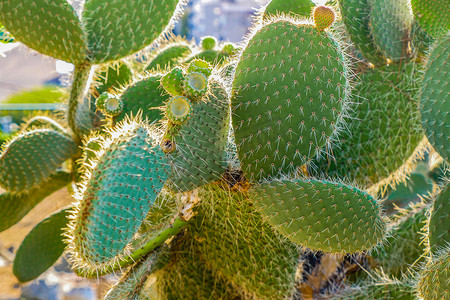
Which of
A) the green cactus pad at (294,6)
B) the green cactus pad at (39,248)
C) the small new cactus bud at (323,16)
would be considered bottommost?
the green cactus pad at (39,248)

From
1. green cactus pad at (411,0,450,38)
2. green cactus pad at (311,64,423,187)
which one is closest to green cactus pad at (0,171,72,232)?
green cactus pad at (311,64,423,187)

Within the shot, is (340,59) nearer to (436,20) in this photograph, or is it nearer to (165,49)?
(436,20)

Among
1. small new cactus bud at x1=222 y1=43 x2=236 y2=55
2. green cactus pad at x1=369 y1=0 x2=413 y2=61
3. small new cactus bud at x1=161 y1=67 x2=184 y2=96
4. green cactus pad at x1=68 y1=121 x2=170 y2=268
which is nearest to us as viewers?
green cactus pad at x1=68 y1=121 x2=170 y2=268

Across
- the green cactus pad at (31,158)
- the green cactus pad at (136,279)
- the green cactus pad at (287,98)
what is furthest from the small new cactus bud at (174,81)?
the green cactus pad at (31,158)

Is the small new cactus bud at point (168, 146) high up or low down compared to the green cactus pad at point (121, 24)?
down

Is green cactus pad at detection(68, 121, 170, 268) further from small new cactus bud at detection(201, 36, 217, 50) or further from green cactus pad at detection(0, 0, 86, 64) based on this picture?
Result: small new cactus bud at detection(201, 36, 217, 50)

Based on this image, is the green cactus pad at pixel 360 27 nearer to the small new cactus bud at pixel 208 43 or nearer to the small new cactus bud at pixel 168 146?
the small new cactus bud at pixel 208 43

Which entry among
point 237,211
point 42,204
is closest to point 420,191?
point 237,211
